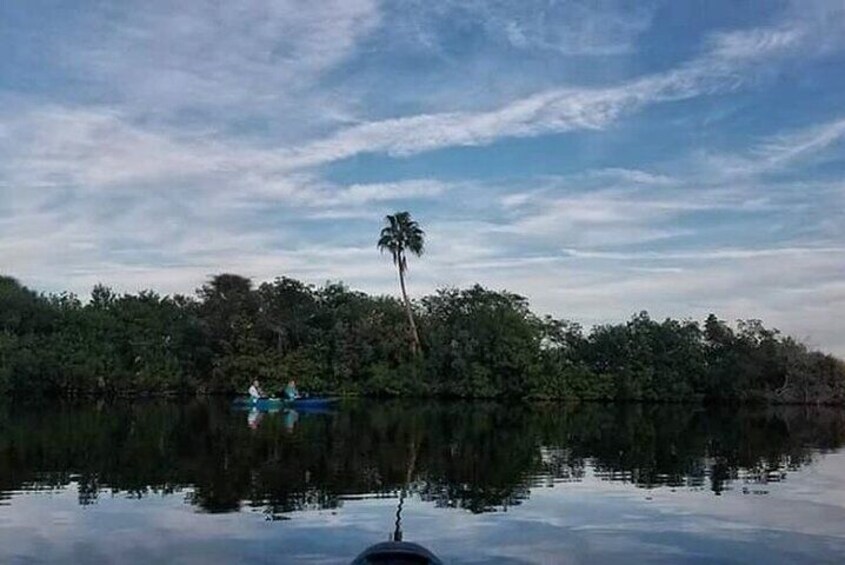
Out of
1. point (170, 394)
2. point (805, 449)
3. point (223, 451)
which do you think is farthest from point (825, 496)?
point (170, 394)

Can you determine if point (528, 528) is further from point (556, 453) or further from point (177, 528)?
point (556, 453)

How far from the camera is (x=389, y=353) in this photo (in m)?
75.0

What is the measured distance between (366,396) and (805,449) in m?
42.7

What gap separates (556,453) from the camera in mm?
33188

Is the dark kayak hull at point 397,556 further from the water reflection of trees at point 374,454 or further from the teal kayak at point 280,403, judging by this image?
the teal kayak at point 280,403

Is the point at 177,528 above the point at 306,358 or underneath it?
underneath

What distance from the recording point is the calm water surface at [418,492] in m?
17.3

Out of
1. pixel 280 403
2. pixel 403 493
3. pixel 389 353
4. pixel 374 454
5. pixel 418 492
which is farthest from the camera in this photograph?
pixel 389 353

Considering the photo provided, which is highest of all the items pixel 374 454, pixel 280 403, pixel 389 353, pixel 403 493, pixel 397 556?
pixel 389 353

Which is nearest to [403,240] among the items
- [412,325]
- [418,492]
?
[412,325]

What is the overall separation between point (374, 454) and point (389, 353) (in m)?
43.7

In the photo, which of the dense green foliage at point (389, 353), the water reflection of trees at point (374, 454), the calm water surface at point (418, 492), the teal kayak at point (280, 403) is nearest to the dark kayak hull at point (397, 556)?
the calm water surface at point (418, 492)

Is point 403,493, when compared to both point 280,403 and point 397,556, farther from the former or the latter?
point 280,403

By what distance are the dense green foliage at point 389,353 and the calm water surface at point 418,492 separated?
92.0 feet
